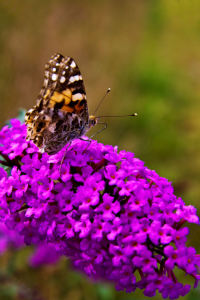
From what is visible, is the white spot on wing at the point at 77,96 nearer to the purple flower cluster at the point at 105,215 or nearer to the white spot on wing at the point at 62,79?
the white spot on wing at the point at 62,79

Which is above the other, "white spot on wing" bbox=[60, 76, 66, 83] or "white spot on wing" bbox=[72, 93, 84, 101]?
"white spot on wing" bbox=[60, 76, 66, 83]

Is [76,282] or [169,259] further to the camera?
[76,282]

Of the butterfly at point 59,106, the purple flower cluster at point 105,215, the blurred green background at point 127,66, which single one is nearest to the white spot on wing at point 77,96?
the butterfly at point 59,106

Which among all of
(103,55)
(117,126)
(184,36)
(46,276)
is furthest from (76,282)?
(184,36)

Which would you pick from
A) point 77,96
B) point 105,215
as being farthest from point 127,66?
point 105,215

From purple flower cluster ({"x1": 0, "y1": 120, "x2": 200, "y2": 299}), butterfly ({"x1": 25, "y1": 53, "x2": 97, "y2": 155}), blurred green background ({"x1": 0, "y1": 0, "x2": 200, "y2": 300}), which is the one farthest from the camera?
blurred green background ({"x1": 0, "y1": 0, "x2": 200, "y2": 300})

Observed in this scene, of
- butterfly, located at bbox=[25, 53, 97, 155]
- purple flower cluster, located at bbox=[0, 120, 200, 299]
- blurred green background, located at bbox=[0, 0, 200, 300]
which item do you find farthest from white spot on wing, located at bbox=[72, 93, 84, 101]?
blurred green background, located at bbox=[0, 0, 200, 300]

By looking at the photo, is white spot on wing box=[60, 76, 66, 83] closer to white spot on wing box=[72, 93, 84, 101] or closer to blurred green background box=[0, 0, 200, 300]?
white spot on wing box=[72, 93, 84, 101]

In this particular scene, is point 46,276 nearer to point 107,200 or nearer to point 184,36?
point 107,200
